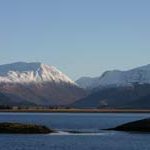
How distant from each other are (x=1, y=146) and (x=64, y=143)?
10.8 metres

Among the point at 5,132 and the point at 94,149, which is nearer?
the point at 94,149

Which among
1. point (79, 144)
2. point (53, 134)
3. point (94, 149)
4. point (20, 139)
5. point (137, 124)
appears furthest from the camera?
point (137, 124)

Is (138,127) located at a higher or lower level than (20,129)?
higher

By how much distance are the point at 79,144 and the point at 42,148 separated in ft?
29.5

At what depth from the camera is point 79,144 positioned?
97.8 metres

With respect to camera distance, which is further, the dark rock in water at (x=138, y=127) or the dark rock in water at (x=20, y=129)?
the dark rock in water at (x=138, y=127)

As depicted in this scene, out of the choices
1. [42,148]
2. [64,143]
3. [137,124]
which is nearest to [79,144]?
[64,143]

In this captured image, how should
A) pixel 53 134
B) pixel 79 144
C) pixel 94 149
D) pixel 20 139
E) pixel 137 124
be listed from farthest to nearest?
pixel 137 124 < pixel 53 134 < pixel 20 139 < pixel 79 144 < pixel 94 149

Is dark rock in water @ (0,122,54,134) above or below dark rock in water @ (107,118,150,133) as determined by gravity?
below

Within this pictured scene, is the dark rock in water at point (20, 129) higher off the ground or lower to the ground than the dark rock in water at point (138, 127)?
lower

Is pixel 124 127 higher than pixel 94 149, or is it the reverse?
pixel 124 127

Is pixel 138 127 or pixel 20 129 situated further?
pixel 138 127

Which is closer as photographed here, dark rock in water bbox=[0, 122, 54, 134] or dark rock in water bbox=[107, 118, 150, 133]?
dark rock in water bbox=[0, 122, 54, 134]

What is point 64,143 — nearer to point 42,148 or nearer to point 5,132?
point 42,148
